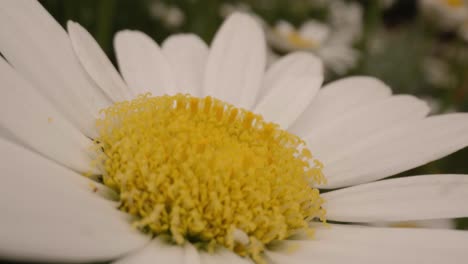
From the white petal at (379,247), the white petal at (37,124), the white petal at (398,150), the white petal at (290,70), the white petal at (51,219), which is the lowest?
the white petal at (51,219)

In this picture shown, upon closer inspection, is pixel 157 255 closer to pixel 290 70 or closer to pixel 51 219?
pixel 51 219

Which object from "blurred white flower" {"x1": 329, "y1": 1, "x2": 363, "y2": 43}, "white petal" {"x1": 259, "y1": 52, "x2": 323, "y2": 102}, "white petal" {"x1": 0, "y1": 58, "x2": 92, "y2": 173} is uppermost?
"blurred white flower" {"x1": 329, "y1": 1, "x2": 363, "y2": 43}

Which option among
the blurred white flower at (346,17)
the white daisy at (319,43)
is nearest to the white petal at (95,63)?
the white daisy at (319,43)

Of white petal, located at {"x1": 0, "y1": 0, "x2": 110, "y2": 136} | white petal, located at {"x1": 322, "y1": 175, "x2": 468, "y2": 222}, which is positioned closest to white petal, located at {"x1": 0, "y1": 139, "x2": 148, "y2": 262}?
white petal, located at {"x1": 0, "y1": 0, "x2": 110, "y2": 136}

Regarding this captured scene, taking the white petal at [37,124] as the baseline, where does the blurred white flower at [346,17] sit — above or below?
above

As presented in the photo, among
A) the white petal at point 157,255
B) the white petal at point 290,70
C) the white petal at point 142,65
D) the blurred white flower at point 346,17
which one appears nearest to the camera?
the white petal at point 157,255

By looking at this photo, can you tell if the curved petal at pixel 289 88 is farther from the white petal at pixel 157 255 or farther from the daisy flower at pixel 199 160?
the white petal at pixel 157 255

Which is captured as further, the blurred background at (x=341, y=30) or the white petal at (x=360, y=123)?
the blurred background at (x=341, y=30)

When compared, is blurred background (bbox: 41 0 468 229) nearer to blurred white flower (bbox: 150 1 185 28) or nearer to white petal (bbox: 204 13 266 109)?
blurred white flower (bbox: 150 1 185 28)
